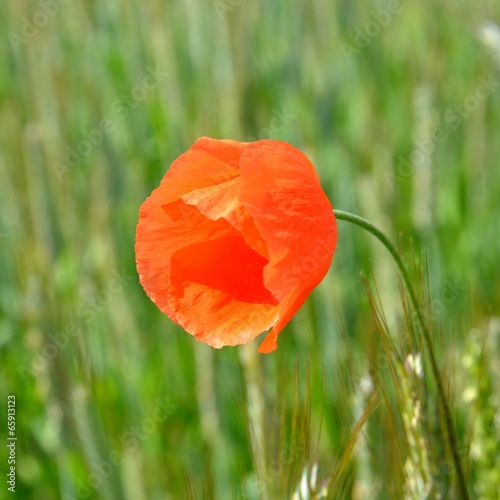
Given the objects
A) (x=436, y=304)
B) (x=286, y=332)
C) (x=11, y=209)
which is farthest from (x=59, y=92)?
(x=436, y=304)

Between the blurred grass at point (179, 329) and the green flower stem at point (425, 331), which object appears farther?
the blurred grass at point (179, 329)

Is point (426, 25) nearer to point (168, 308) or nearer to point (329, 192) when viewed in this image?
point (329, 192)

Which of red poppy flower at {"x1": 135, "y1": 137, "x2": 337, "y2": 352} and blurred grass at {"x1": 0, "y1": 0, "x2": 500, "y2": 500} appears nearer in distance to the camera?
red poppy flower at {"x1": 135, "y1": 137, "x2": 337, "y2": 352}

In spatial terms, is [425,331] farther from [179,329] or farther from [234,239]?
[179,329]
